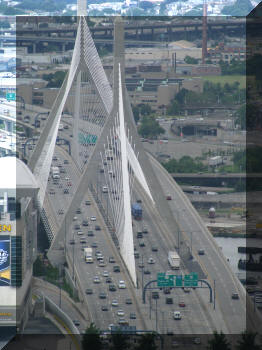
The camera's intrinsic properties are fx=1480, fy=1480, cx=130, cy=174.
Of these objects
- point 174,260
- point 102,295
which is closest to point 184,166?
point 174,260

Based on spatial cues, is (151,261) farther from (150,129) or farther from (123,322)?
(150,129)

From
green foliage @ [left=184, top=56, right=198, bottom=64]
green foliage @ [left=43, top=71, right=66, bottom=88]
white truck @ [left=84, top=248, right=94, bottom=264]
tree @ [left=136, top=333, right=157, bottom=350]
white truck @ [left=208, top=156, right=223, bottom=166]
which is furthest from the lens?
green foliage @ [left=184, top=56, right=198, bottom=64]

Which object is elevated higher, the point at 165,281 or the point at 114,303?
the point at 165,281

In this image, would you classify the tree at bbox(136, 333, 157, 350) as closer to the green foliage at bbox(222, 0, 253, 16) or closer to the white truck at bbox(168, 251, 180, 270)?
the white truck at bbox(168, 251, 180, 270)

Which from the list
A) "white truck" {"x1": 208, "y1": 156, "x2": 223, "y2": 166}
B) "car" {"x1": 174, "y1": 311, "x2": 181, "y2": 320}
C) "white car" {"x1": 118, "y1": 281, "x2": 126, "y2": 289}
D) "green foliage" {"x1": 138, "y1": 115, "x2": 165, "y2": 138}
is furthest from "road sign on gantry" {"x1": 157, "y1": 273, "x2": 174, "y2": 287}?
"green foliage" {"x1": 138, "y1": 115, "x2": 165, "y2": 138}

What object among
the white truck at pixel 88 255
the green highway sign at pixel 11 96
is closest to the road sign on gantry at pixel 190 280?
the white truck at pixel 88 255

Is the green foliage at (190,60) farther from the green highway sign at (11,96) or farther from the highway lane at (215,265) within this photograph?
the highway lane at (215,265)
